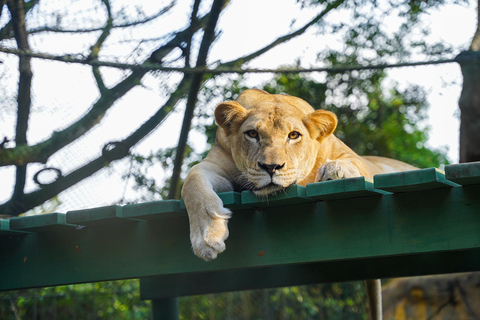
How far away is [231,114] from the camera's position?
3.25 metres

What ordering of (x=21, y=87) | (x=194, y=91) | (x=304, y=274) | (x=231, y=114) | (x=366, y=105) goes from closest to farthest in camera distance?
1. (x=231, y=114)
2. (x=304, y=274)
3. (x=21, y=87)
4. (x=194, y=91)
5. (x=366, y=105)

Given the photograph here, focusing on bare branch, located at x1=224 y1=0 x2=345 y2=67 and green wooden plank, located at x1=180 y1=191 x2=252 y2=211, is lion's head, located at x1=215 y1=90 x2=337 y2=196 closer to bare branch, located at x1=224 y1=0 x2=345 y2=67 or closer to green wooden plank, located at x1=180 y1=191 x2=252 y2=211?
green wooden plank, located at x1=180 y1=191 x2=252 y2=211

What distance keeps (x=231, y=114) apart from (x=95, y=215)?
950 millimetres

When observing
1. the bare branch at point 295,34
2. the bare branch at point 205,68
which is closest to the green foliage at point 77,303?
the bare branch at point 205,68

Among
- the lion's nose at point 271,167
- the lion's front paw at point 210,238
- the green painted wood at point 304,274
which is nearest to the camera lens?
the lion's front paw at point 210,238

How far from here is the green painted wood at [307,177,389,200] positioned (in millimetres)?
2320

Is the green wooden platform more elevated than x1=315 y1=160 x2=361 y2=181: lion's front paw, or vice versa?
x1=315 y1=160 x2=361 y2=181: lion's front paw

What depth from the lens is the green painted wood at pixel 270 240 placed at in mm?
2406

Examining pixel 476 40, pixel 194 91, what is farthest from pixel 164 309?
pixel 476 40

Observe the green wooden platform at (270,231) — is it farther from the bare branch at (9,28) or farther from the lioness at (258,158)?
the bare branch at (9,28)

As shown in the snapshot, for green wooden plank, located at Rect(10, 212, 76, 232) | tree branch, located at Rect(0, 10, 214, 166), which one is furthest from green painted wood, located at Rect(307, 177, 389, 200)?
tree branch, located at Rect(0, 10, 214, 166)

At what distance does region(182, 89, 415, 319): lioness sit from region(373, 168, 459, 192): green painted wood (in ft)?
1.13

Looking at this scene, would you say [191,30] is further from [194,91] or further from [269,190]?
[269,190]

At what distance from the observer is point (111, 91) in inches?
180
